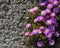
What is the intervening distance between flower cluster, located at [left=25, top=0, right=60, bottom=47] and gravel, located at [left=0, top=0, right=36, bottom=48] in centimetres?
29

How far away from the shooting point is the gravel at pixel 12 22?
4.22m

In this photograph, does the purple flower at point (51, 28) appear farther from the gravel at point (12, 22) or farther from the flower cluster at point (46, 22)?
the gravel at point (12, 22)

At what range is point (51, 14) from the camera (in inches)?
156

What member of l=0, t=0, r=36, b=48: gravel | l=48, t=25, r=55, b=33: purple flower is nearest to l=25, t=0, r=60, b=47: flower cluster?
l=48, t=25, r=55, b=33: purple flower

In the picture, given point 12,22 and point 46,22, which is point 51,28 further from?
point 12,22

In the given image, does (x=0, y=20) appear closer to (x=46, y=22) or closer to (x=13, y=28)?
(x=13, y=28)

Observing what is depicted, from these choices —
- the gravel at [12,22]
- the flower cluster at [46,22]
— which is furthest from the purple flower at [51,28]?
→ the gravel at [12,22]

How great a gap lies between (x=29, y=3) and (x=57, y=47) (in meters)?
0.94

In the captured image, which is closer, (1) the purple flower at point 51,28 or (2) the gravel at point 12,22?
(1) the purple flower at point 51,28

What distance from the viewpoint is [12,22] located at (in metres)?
4.36

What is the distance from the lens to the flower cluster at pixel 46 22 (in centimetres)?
385

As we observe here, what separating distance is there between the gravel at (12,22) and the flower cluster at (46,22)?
0.29 meters

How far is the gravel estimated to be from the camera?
422cm

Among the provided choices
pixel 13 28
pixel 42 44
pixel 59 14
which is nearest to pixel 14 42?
pixel 13 28
